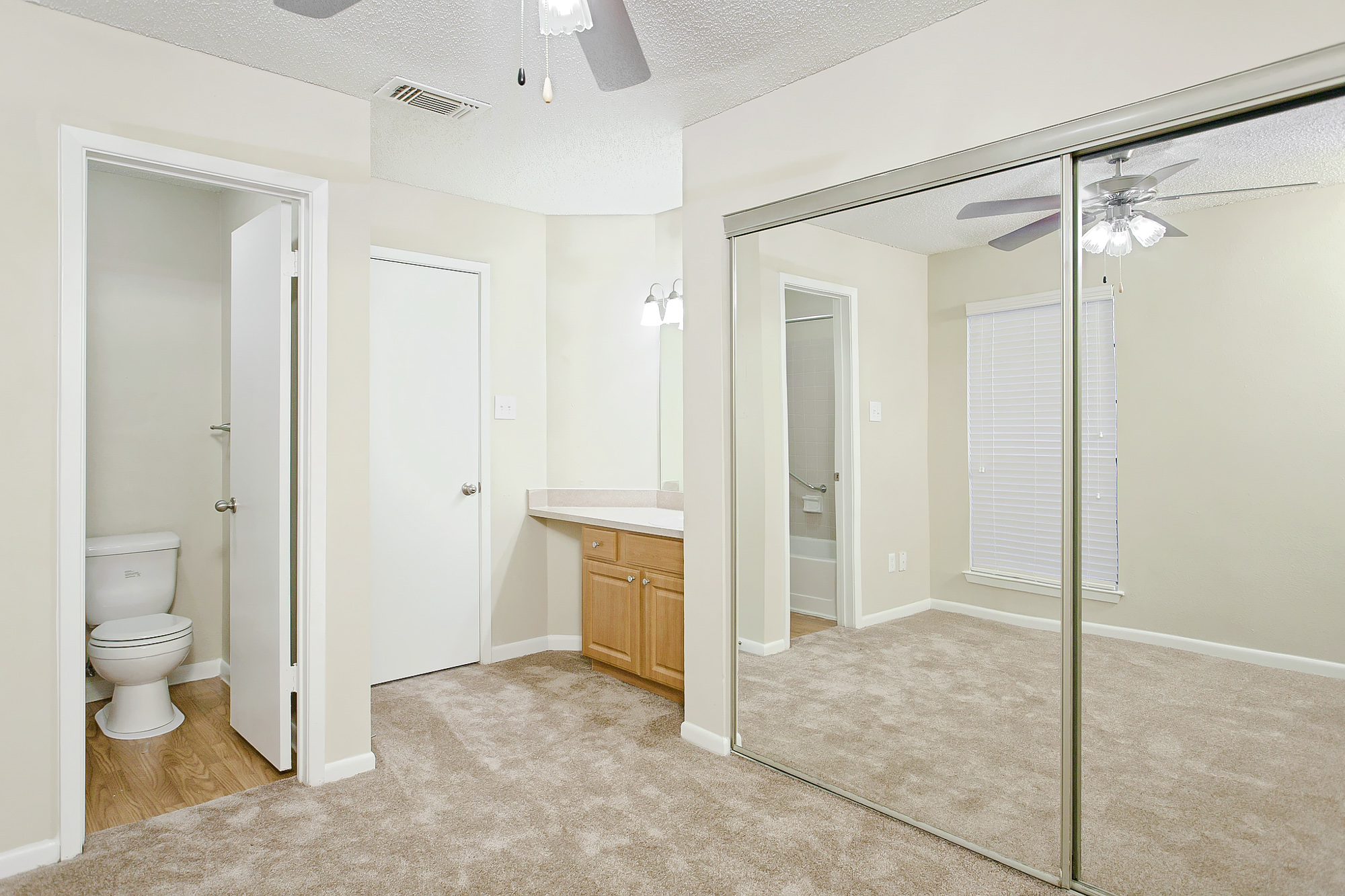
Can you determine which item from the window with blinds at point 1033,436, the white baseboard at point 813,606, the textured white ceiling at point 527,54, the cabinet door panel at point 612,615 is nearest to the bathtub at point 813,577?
the white baseboard at point 813,606

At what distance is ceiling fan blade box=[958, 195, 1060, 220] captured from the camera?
1.96 metres

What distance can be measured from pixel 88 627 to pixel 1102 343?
4240 millimetres

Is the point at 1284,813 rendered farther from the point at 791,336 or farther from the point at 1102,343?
the point at 791,336

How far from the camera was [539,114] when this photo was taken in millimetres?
2781

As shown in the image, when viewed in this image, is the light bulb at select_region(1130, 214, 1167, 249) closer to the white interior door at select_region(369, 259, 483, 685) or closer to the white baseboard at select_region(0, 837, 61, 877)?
the white interior door at select_region(369, 259, 483, 685)

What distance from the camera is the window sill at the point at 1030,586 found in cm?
191

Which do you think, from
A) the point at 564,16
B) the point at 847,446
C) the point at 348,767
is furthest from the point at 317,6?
the point at 348,767

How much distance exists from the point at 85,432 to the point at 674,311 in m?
2.58

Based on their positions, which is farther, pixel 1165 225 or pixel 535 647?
pixel 535 647

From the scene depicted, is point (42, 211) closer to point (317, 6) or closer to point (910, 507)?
point (317, 6)

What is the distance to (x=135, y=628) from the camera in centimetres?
305

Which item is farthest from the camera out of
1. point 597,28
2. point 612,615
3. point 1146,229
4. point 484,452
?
point 484,452

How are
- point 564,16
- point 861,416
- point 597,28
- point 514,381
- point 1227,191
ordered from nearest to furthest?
point 564,16, point 597,28, point 1227,191, point 861,416, point 514,381

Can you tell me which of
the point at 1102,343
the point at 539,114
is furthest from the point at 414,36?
the point at 1102,343
